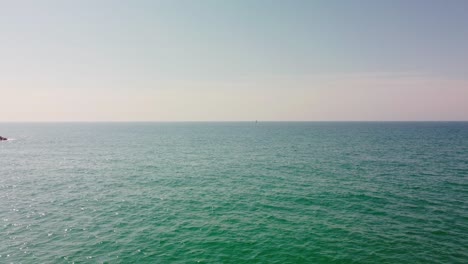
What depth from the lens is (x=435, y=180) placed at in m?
52.8

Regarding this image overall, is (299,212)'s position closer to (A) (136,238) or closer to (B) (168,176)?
(A) (136,238)

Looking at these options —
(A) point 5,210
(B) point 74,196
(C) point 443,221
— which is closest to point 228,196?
(B) point 74,196

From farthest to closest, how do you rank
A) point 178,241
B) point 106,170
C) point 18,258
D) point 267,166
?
point 267,166 < point 106,170 < point 178,241 < point 18,258

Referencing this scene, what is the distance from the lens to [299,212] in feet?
123

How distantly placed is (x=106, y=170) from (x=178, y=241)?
45924mm

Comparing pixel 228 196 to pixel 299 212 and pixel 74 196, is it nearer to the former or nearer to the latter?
pixel 299 212

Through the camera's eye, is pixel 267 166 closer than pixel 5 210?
No

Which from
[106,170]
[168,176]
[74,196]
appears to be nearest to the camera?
[74,196]

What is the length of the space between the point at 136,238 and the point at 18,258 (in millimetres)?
10765

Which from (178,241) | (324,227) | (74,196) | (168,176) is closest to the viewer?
(178,241)

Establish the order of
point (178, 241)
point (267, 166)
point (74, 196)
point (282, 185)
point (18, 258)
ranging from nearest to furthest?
1. point (18, 258)
2. point (178, 241)
3. point (74, 196)
4. point (282, 185)
5. point (267, 166)

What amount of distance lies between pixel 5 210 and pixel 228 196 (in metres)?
33.2

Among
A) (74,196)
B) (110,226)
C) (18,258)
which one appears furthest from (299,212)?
(74,196)

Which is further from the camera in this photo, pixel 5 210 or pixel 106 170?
pixel 106 170
